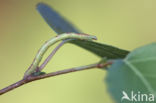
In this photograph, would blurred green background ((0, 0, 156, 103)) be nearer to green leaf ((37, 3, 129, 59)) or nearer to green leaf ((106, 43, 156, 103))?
green leaf ((37, 3, 129, 59))

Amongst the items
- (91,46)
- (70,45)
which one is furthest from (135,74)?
(70,45)

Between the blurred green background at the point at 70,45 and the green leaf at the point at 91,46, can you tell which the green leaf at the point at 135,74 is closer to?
the green leaf at the point at 91,46

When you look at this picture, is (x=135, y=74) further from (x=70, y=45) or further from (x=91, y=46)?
(x=70, y=45)

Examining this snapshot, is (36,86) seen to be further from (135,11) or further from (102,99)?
(135,11)

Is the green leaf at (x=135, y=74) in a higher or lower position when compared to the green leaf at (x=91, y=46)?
lower

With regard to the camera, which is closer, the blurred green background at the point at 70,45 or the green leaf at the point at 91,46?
the green leaf at the point at 91,46

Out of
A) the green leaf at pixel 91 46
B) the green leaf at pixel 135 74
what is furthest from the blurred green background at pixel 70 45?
the green leaf at pixel 135 74
